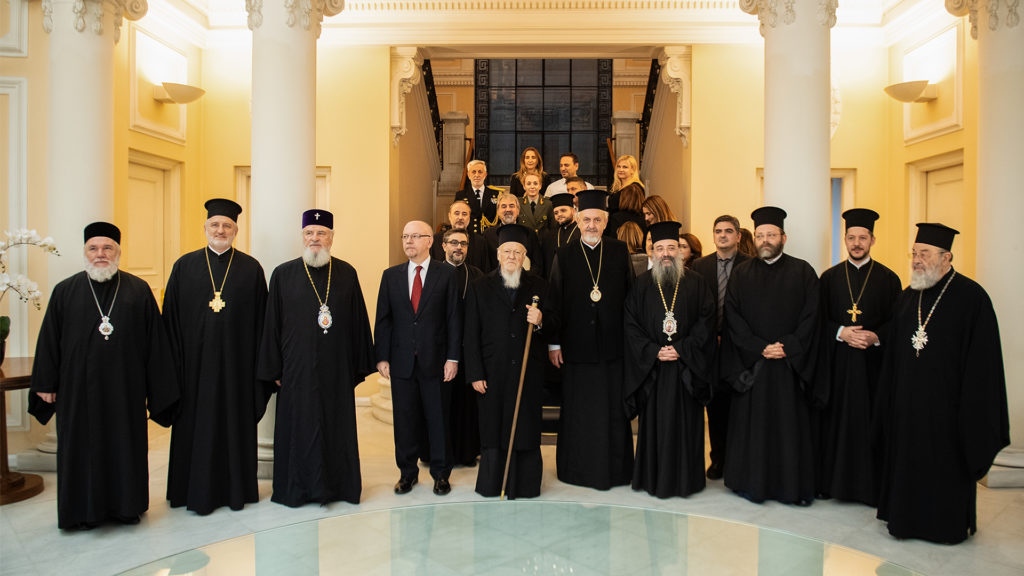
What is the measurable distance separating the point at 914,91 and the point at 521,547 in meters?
6.44

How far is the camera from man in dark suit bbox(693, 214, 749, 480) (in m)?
5.00

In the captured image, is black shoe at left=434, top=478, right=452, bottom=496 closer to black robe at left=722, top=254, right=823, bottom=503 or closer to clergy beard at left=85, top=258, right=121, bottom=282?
black robe at left=722, top=254, right=823, bottom=503

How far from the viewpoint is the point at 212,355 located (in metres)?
4.41

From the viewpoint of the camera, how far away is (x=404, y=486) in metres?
4.80

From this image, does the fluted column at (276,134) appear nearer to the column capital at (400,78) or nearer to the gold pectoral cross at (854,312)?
the column capital at (400,78)

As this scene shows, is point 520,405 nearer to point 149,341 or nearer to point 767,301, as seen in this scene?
point 767,301

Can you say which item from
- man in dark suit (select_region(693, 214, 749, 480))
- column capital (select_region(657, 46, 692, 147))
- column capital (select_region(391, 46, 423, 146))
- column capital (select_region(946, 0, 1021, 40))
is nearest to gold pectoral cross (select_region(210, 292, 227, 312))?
man in dark suit (select_region(693, 214, 749, 480))

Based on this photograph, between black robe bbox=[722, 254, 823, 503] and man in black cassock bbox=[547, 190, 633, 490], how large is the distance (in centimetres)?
74

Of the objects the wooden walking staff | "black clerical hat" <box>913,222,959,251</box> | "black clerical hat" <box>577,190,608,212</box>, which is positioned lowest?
the wooden walking staff

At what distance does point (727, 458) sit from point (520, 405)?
141 centimetres

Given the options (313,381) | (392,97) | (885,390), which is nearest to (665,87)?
(392,97)

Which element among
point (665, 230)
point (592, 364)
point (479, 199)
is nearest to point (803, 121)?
point (665, 230)

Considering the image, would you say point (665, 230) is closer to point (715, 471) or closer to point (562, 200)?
point (562, 200)

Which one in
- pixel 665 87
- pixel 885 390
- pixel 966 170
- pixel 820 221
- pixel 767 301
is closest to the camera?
pixel 885 390
